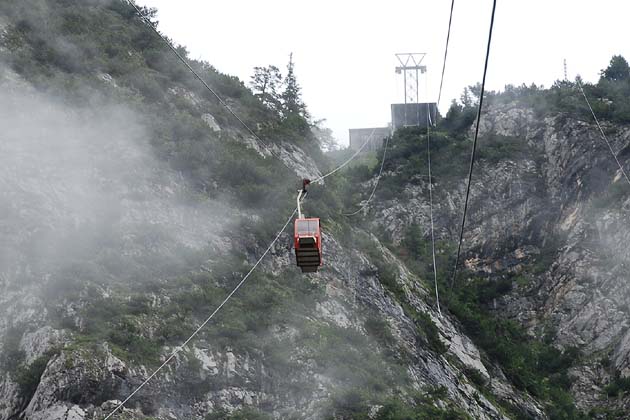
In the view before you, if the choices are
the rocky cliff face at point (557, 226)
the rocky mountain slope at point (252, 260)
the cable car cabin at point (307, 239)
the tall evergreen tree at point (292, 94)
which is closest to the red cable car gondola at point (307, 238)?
the cable car cabin at point (307, 239)

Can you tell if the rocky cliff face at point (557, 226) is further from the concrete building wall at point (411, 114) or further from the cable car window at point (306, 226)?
the cable car window at point (306, 226)

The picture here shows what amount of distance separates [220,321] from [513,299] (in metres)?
22.3

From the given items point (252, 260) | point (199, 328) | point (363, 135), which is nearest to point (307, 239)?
point (199, 328)

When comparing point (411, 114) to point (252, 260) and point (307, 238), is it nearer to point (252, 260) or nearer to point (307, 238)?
point (252, 260)

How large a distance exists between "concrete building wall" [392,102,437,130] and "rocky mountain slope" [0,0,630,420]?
14475 millimetres

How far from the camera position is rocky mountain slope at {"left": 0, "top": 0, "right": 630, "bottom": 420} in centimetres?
2752

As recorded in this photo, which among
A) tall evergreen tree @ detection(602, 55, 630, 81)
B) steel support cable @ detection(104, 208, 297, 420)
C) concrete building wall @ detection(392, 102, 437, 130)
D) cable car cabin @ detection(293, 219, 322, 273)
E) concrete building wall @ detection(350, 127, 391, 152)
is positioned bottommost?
steel support cable @ detection(104, 208, 297, 420)

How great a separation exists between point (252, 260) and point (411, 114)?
138 feet

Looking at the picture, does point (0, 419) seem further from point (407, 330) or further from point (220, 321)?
point (407, 330)

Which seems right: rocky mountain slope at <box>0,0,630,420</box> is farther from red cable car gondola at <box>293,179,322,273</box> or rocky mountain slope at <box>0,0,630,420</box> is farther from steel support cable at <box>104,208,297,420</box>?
red cable car gondola at <box>293,179,322,273</box>

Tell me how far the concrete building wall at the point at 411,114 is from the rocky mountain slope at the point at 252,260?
1447 cm

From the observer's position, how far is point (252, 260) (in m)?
36.1

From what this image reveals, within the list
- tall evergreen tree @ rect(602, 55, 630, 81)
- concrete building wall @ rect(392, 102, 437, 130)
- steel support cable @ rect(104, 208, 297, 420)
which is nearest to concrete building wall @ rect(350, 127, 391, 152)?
concrete building wall @ rect(392, 102, 437, 130)

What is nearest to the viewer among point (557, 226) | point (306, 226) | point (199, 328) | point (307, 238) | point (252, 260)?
point (307, 238)
